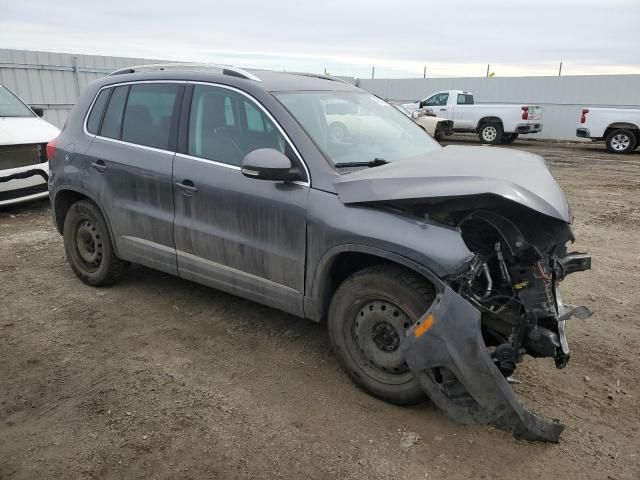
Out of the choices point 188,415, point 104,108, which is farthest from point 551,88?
point 188,415

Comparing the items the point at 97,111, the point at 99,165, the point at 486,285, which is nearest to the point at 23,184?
the point at 97,111

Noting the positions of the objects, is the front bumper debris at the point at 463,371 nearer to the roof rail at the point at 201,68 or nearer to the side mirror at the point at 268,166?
the side mirror at the point at 268,166

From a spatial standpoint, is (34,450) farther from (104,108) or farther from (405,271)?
(104,108)

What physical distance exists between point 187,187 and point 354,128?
1.31 m

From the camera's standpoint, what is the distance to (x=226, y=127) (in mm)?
3830

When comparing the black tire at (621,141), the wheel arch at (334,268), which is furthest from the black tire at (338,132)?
the black tire at (621,141)

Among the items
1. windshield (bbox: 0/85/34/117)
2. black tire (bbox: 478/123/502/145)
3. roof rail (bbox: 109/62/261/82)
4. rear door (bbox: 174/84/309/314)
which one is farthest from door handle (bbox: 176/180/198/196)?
black tire (bbox: 478/123/502/145)

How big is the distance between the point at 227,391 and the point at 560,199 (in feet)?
7.62

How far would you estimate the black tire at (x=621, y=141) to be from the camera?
634 inches

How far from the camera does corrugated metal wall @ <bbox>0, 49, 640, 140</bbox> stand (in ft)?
43.2

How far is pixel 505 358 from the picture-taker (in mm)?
2746

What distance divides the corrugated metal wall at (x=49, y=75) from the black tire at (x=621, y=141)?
611 inches

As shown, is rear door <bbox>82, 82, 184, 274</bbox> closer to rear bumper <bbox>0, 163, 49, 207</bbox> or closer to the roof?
the roof

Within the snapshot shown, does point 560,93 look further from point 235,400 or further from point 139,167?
point 235,400
